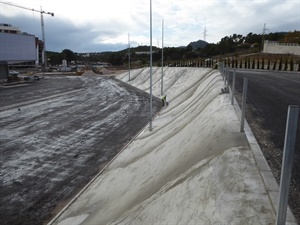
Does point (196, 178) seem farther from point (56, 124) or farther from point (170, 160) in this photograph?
point (56, 124)

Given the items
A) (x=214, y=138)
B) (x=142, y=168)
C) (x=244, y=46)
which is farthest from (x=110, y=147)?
(x=244, y=46)

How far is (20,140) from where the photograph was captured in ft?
61.4

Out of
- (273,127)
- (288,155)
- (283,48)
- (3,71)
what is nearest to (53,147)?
(273,127)

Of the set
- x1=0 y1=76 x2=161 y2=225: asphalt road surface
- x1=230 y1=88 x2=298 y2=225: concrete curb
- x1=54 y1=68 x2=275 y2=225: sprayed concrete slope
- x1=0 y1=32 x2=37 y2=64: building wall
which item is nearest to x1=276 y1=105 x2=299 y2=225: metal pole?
x1=230 y1=88 x2=298 y2=225: concrete curb

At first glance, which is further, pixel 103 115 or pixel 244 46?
pixel 244 46

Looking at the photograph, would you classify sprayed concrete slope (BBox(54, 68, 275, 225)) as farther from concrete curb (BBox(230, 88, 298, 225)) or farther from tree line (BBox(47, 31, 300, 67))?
tree line (BBox(47, 31, 300, 67))

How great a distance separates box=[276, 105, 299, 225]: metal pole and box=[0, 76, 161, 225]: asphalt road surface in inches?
331

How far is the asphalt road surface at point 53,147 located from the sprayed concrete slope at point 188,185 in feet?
4.47

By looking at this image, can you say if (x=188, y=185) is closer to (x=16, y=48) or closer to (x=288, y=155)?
(x=288, y=155)

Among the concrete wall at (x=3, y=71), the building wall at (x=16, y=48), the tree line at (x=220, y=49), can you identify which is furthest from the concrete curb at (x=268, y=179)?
the tree line at (x=220, y=49)

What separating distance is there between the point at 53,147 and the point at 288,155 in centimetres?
1592

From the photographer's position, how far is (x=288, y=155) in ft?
11.0

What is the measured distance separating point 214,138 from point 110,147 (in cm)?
968

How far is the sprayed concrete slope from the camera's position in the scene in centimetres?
499
